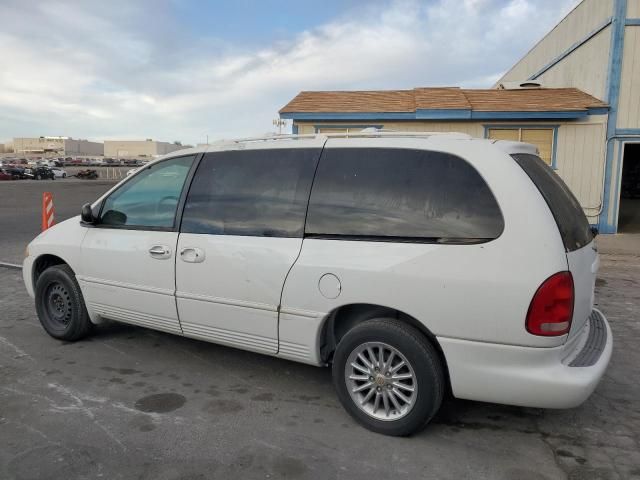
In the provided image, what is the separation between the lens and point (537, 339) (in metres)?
2.82

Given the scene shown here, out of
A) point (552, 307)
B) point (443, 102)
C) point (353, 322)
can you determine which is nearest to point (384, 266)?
point (353, 322)

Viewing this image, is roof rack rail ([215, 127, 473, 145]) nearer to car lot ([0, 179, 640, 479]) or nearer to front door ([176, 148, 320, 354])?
front door ([176, 148, 320, 354])

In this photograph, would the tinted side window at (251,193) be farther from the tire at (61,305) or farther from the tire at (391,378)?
the tire at (61,305)

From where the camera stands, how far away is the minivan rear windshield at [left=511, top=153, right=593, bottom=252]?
3.00m

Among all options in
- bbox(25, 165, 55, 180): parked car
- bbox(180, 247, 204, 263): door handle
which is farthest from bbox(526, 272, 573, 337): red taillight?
bbox(25, 165, 55, 180): parked car

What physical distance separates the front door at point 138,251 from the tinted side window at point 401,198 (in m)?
1.32

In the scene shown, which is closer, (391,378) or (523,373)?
(523,373)

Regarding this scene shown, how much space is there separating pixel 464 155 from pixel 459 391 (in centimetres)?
139

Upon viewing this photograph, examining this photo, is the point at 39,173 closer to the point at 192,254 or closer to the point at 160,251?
the point at 160,251

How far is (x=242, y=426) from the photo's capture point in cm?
337

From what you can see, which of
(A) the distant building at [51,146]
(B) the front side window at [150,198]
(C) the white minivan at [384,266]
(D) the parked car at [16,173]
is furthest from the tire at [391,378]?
(A) the distant building at [51,146]

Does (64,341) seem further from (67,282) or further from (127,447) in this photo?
(127,447)

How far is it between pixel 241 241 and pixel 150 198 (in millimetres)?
1159

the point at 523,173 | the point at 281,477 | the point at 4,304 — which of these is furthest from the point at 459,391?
the point at 4,304
